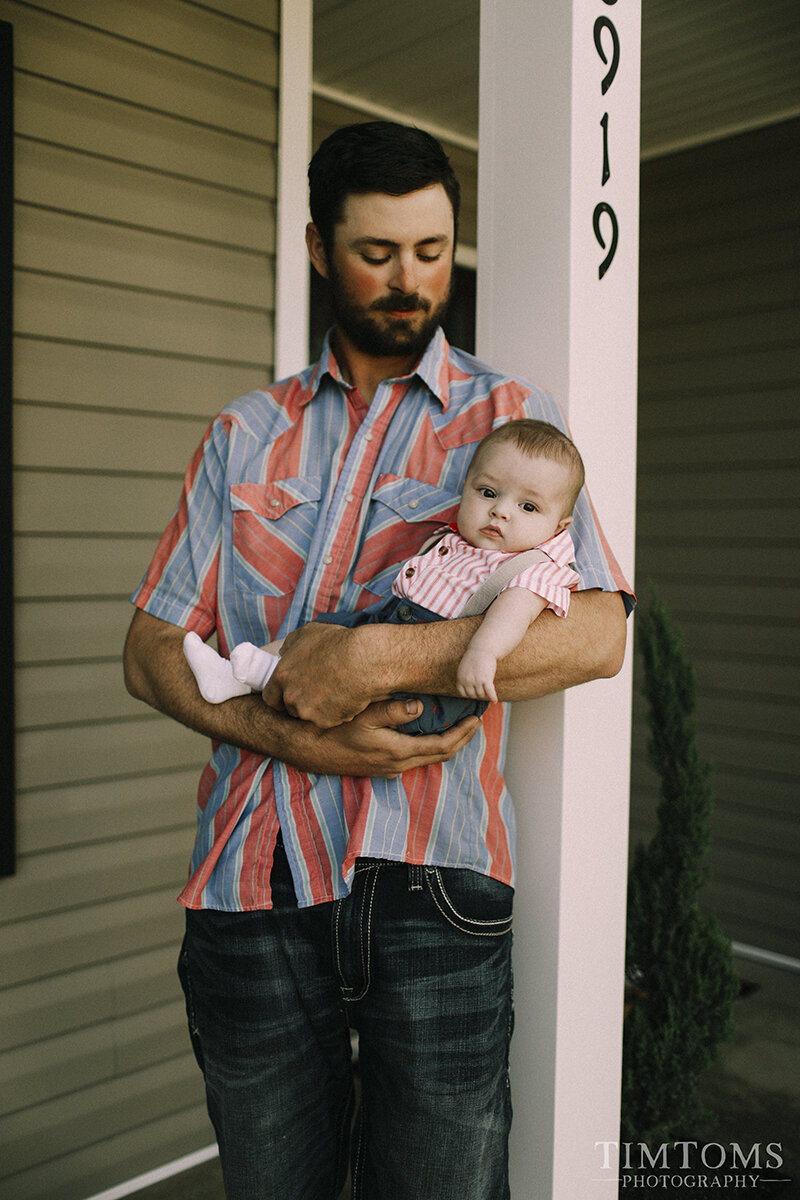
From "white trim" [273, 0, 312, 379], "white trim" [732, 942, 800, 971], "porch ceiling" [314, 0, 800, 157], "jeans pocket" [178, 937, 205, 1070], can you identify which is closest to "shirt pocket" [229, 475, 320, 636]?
"jeans pocket" [178, 937, 205, 1070]

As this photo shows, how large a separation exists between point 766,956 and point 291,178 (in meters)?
3.47

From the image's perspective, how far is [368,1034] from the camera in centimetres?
124

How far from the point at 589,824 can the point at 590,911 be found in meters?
0.13

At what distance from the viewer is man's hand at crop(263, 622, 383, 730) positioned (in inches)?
45.7

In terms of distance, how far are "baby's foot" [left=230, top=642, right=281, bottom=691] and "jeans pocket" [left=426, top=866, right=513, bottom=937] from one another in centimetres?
33

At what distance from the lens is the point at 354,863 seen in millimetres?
1221

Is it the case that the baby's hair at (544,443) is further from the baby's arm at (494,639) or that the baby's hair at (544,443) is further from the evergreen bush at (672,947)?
the evergreen bush at (672,947)

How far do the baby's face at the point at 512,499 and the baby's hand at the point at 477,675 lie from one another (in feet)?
0.62

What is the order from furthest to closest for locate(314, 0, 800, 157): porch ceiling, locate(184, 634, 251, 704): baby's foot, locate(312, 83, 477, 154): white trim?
locate(312, 83, 477, 154): white trim, locate(314, 0, 800, 157): porch ceiling, locate(184, 634, 251, 704): baby's foot

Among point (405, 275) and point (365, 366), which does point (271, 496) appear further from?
point (405, 275)

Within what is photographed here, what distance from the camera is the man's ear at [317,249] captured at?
4.58 ft

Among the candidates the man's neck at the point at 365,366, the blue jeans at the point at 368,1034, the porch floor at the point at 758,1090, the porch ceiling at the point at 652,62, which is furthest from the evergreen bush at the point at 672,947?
the porch ceiling at the point at 652,62

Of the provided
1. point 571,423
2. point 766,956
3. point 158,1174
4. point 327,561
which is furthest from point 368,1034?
point 766,956

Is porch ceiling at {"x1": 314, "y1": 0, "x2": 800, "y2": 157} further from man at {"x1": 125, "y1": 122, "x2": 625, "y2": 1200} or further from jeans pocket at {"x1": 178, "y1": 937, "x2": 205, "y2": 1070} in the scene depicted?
jeans pocket at {"x1": 178, "y1": 937, "x2": 205, "y2": 1070}
